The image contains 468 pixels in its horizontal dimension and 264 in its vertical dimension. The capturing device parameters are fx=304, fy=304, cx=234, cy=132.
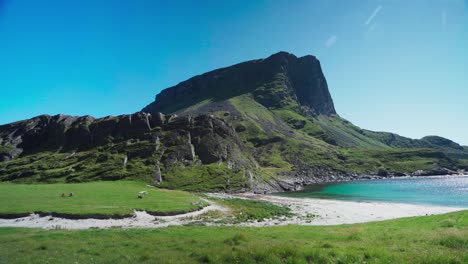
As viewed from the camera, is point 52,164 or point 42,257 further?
point 52,164

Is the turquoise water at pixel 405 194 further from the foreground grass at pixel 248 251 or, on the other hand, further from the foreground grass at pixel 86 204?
the foreground grass at pixel 248 251

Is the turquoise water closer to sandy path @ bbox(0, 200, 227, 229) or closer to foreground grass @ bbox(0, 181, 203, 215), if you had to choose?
foreground grass @ bbox(0, 181, 203, 215)

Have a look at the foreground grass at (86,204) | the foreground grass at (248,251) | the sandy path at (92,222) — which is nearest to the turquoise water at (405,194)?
the foreground grass at (86,204)

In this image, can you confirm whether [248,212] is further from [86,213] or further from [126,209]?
[86,213]

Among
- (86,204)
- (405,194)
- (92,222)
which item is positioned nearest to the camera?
(92,222)

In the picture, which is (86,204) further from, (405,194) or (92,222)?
(405,194)

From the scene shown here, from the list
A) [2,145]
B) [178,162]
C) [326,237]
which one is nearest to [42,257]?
[326,237]

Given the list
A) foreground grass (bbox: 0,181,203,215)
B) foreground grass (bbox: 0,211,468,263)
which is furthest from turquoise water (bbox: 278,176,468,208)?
foreground grass (bbox: 0,211,468,263)

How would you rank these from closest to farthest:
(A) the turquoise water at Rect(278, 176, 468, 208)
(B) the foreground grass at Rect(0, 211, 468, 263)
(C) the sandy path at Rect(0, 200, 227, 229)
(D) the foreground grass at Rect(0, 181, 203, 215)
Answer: (B) the foreground grass at Rect(0, 211, 468, 263), (C) the sandy path at Rect(0, 200, 227, 229), (D) the foreground grass at Rect(0, 181, 203, 215), (A) the turquoise water at Rect(278, 176, 468, 208)

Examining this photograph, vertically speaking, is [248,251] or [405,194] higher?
[248,251]

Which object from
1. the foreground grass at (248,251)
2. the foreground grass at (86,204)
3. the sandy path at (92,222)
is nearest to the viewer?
the foreground grass at (248,251)

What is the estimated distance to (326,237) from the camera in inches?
930

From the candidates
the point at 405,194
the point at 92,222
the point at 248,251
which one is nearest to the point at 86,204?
the point at 92,222

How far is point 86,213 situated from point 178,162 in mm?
87910
